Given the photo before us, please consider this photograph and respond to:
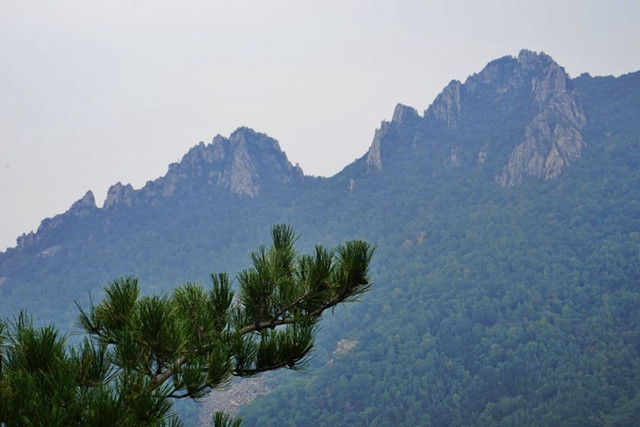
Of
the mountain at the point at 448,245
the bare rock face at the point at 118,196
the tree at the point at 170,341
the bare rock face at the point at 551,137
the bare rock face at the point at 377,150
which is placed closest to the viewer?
the tree at the point at 170,341

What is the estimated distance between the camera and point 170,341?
2.51 metres

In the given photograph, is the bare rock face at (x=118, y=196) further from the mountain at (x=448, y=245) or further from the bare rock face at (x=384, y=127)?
the bare rock face at (x=384, y=127)

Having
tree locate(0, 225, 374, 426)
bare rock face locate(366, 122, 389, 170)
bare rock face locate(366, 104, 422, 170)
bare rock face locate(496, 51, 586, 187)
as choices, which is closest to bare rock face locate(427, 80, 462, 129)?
bare rock face locate(366, 104, 422, 170)

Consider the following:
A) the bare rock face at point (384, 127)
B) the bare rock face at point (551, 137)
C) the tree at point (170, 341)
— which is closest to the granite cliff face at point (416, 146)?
the bare rock face at point (384, 127)

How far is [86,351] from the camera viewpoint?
2520 millimetres

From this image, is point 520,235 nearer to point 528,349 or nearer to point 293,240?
point 528,349

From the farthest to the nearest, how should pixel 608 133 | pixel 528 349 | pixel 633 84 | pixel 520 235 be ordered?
pixel 633 84 < pixel 608 133 < pixel 520 235 < pixel 528 349

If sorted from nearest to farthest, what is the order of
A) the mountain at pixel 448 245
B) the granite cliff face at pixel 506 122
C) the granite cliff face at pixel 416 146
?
1. the mountain at pixel 448 245
2. the granite cliff face at pixel 506 122
3. the granite cliff face at pixel 416 146

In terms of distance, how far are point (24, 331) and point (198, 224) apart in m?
158

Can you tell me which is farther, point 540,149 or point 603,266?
point 540,149

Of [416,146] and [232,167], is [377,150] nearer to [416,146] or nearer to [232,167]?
[416,146]

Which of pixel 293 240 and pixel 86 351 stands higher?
pixel 293 240

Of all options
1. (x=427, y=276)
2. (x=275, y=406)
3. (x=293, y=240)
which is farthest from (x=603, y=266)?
(x=293, y=240)

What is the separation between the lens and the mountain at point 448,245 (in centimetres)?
7538
